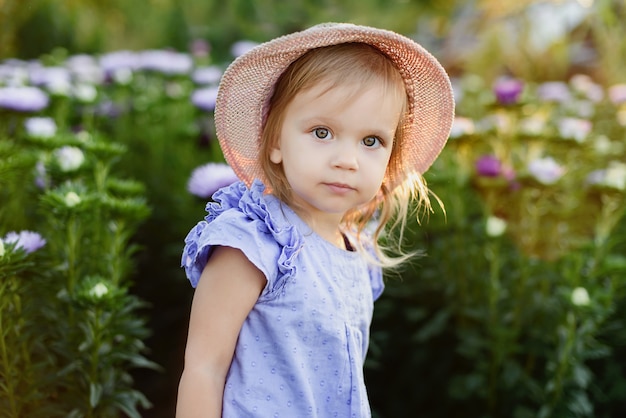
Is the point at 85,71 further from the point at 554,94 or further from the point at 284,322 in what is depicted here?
the point at 284,322

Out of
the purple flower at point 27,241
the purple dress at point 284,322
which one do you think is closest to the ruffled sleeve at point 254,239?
the purple dress at point 284,322

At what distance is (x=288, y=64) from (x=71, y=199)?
25.1 inches

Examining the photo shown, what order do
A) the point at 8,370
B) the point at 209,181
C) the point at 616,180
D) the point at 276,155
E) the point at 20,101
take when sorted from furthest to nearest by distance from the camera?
the point at 20,101 → the point at 616,180 → the point at 209,181 → the point at 8,370 → the point at 276,155

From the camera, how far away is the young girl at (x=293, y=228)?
1.12 m

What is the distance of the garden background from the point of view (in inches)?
63.8

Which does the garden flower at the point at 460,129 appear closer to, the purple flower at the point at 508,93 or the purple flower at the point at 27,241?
the purple flower at the point at 508,93

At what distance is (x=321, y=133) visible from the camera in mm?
1160

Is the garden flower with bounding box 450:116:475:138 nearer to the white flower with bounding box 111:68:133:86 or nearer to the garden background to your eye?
the garden background

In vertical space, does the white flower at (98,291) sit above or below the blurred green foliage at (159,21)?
below

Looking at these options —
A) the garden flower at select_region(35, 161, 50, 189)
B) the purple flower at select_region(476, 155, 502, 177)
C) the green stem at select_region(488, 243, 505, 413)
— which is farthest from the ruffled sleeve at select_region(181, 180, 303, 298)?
the purple flower at select_region(476, 155, 502, 177)

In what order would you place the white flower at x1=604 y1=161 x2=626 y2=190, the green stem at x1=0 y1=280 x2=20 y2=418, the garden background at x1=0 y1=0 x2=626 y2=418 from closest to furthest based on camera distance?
the green stem at x1=0 y1=280 x2=20 y2=418
the garden background at x1=0 y1=0 x2=626 y2=418
the white flower at x1=604 y1=161 x2=626 y2=190

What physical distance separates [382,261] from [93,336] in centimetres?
64

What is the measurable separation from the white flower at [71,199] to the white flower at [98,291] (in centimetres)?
19

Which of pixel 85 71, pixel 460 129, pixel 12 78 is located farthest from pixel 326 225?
pixel 85 71
